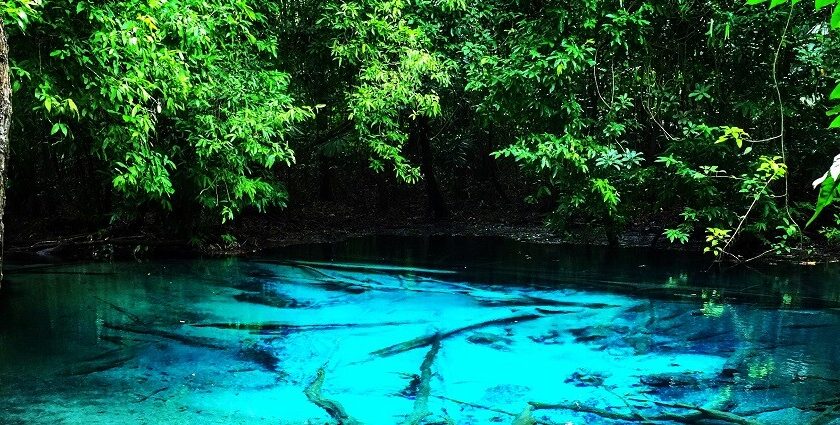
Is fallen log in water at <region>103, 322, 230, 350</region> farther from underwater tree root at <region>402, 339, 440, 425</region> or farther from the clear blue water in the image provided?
underwater tree root at <region>402, 339, 440, 425</region>

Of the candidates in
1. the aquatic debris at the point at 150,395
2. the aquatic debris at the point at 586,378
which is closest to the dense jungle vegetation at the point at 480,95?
the aquatic debris at the point at 150,395

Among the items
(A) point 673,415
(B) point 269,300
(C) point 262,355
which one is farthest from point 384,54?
(A) point 673,415

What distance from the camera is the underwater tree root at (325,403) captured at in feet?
10.0

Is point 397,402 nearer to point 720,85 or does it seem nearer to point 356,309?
point 356,309

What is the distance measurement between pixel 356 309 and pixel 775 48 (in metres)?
4.78

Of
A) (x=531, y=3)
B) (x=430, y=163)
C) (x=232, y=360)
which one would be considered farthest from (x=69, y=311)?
(x=430, y=163)

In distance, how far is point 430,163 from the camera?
11.4m

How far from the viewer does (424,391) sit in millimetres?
3428

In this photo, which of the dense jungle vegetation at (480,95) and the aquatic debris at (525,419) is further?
the dense jungle vegetation at (480,95)

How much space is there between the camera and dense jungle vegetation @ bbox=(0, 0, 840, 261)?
5.61 meters

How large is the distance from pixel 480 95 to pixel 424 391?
5.12 meters

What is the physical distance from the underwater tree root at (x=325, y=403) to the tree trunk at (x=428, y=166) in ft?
24.5

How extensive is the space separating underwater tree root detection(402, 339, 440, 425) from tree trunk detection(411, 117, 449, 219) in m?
6.99

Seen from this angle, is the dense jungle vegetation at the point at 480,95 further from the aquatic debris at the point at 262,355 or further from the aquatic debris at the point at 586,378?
the aquatic debris at the point at 586,378
